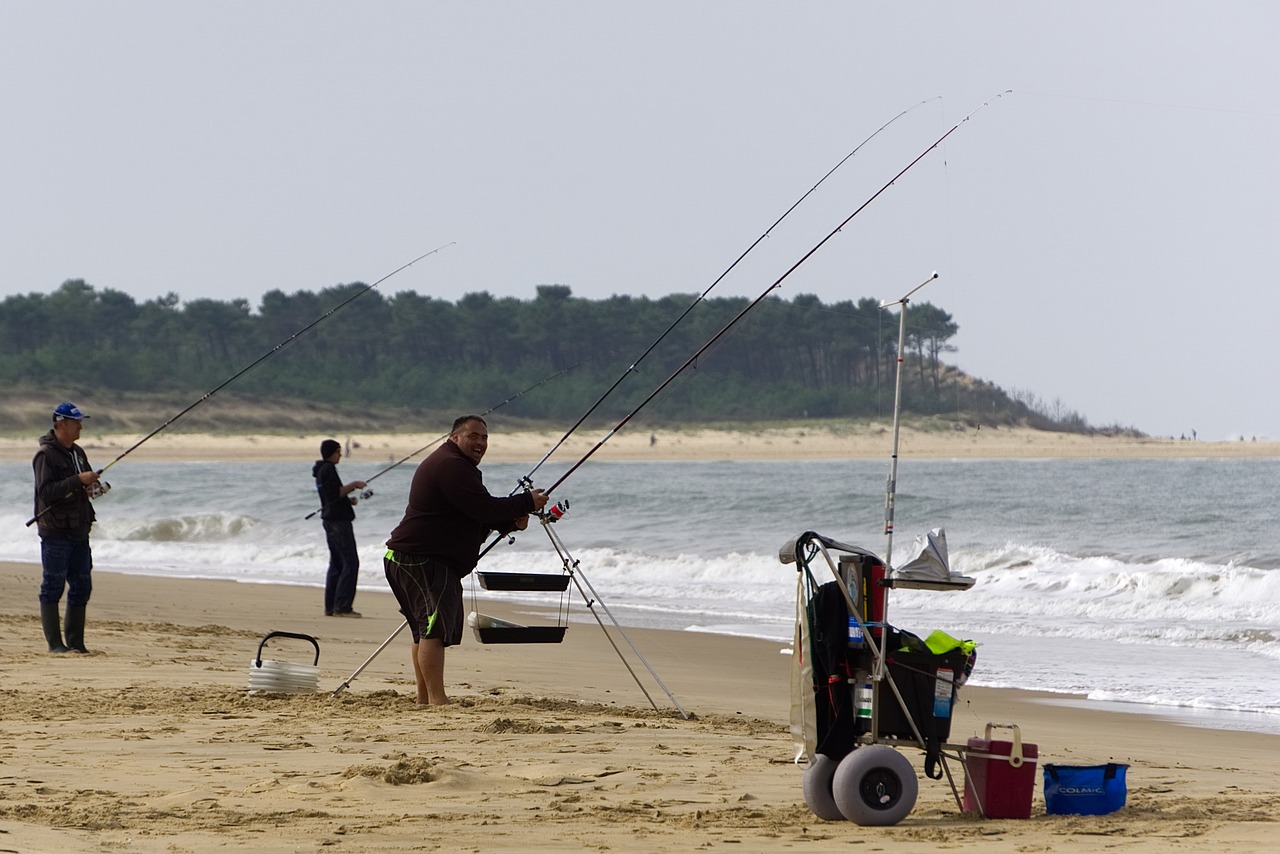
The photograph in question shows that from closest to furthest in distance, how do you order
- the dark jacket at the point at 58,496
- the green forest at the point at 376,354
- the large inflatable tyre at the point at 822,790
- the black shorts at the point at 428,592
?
1. the large inflatable tyre at the point at 822,790
2. the black shorts at the point at 428,592
3. the dark jacket at the point at 58,496
4. the green forest at the point at 376,354

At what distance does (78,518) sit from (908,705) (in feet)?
17.1

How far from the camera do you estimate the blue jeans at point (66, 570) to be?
26.3 ft

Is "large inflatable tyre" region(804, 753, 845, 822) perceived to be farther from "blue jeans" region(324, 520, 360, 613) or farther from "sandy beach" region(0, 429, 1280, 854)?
"blue jeans" region(324, 520, 360, 613)

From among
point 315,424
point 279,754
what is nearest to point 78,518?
point 279,754

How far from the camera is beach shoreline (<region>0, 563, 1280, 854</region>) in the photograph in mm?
4207

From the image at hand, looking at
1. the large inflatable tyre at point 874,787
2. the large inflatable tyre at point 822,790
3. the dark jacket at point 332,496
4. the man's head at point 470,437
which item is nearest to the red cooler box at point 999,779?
the large inflatable tyre at point 874,787

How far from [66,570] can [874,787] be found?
5.32 m

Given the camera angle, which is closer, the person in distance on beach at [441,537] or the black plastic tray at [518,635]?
the person in distance on beach at [441,537]

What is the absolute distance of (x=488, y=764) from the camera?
5.18m

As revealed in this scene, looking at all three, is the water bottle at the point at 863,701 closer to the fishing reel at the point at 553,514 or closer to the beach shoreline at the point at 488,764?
the beach shoreline at the point at 488,764

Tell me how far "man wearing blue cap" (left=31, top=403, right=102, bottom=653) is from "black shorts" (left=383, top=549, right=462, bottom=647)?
7.75ft

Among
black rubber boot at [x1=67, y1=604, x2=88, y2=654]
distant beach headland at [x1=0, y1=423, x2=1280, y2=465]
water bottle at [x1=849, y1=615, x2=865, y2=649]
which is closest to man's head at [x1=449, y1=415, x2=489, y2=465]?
water bottle at [x1=849, y1=615, x2=865, y2=649]

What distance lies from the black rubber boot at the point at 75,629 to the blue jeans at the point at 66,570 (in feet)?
0.19

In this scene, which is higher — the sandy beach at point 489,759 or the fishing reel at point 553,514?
the fishing reel at point 553,514
